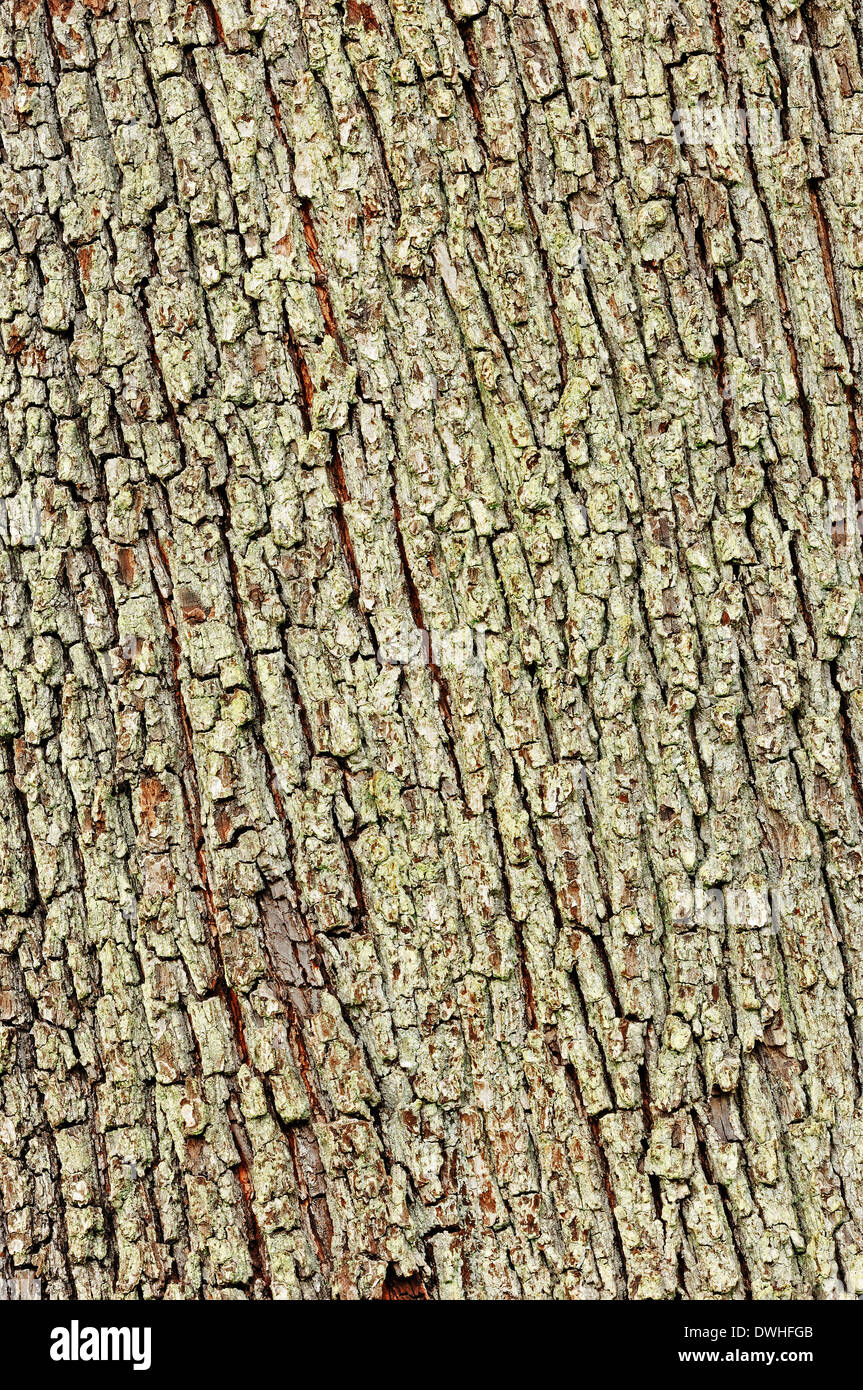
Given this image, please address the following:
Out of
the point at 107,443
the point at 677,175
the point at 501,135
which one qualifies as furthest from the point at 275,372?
the point at 677,175

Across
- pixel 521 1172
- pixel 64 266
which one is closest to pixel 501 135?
pixel 64 266

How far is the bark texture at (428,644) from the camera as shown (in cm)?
159

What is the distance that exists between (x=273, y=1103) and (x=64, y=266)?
1357 millimetres

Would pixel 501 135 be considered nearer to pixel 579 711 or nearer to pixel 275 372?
pixel 275 372

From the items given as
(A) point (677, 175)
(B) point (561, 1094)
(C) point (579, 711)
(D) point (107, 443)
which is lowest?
(B) point (561, 1094)

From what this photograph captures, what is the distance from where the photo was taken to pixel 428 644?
5.33ft

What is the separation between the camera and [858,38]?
169 centimetres

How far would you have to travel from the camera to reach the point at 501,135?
1636 millimetres

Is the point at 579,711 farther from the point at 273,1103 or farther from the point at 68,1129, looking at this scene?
the point at 68,1129

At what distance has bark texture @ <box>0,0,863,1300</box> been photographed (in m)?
1.59

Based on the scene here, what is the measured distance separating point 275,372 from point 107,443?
0.95ft

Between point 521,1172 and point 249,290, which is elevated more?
point 249,290
